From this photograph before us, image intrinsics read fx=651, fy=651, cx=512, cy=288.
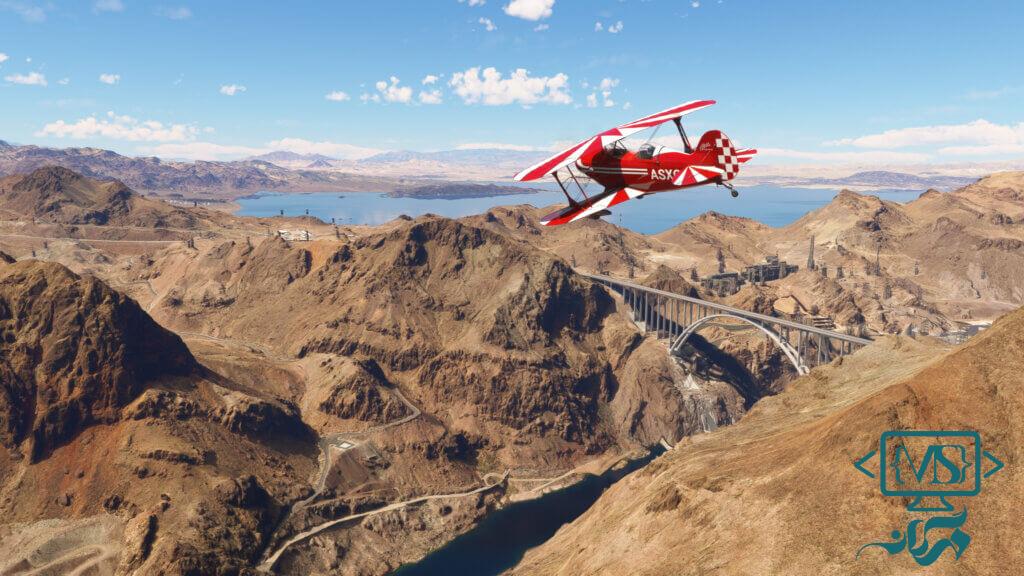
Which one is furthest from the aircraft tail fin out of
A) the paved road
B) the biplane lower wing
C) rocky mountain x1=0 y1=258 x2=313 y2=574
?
the paved road

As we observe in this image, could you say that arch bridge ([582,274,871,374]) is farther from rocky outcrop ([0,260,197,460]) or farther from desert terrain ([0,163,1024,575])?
rocky outcrop ([0,260,197,460])

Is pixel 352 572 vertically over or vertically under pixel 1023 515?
under

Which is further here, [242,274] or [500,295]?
[242,274]

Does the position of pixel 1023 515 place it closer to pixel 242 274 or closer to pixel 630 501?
pixel 630 501

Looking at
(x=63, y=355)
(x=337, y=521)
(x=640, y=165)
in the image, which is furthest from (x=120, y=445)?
(x=640, y=165)

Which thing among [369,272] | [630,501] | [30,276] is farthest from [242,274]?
[630,501]

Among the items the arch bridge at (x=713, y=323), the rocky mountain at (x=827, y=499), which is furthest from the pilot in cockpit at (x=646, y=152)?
the arch bridge at (x=713, y=323)

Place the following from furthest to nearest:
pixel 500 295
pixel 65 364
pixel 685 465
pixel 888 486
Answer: pixel 500 295 → pixel 65 364 → pixel 685 465 → pixel 888 486

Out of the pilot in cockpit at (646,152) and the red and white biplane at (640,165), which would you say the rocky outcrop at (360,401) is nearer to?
the red and white biplane at (640,165)
